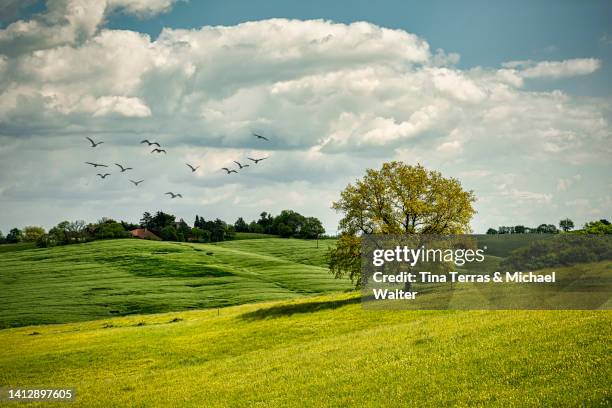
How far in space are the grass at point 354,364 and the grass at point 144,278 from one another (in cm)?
5248

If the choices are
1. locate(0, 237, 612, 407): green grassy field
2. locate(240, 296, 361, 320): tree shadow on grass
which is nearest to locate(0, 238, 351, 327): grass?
locate(0, 237, 612, 407): green grassy field

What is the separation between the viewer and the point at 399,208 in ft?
191

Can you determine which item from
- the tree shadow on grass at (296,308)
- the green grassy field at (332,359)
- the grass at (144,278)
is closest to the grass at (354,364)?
the green grassy field at (332,359)

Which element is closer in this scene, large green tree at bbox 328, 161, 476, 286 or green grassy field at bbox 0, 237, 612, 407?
green grassy field at bbox 0, 237, 612, 407

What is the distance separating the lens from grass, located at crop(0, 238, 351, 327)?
99312 mm

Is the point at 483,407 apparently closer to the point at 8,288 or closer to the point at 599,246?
the point at 599,246

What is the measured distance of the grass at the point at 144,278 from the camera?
9931 cm

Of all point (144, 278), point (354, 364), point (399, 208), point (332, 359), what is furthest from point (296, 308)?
point (144, 278)

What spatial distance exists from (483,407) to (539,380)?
2.36 m

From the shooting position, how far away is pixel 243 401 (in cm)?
2317

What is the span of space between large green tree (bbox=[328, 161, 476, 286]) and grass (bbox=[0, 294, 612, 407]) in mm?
9301

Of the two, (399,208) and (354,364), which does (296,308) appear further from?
(354,364)

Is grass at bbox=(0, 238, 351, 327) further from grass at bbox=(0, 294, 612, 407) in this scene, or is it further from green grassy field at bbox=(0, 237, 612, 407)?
grass at bbox=(0, 294, 612, 407)

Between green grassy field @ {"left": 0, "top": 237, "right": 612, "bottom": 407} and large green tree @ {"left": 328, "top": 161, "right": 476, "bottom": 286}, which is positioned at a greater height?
large green tree @ {"left": 328, "top": 161, "right": 476, "bottom": 286}
